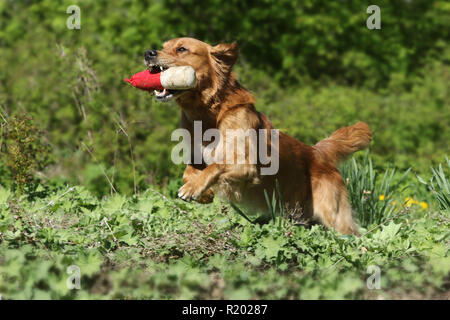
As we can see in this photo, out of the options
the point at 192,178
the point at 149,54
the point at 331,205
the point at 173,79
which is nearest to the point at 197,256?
the point at 192,178

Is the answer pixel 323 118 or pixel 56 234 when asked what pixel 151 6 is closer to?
pixel 323 118

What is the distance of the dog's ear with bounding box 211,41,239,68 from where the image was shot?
458 cm

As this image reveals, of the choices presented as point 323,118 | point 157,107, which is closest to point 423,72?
point 323,118

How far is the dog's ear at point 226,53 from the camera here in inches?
180

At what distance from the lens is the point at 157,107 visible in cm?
704

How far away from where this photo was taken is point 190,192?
13.9 ft

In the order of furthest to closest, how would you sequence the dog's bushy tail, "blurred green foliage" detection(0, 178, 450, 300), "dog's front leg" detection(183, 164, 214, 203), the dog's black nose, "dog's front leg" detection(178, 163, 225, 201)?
the dog's bushy tail < "dog's front leg" detection(183, 164, 214, 203) < the dog's black nose < "dog's front leg" detection(178, 163, 225, 201) < "blurred green foliage" detection(0, 178, 450, 300)

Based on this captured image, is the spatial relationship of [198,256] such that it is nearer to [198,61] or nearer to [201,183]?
[201,183]

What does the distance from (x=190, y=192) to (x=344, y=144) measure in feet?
5.76

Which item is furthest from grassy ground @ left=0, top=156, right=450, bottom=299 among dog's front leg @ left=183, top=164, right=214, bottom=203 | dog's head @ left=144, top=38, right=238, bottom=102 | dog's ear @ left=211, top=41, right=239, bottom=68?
dog's ear @ left=211, top=41, right=239, bottom=68

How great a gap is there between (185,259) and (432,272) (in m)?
1.63

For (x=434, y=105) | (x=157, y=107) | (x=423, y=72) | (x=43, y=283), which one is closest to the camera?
(x=43, y=283)

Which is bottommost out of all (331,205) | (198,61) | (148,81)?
(331,205)

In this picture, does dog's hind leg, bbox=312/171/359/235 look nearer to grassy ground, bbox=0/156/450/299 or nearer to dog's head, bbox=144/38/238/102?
grassy ground, bbox=0/156/450/299
